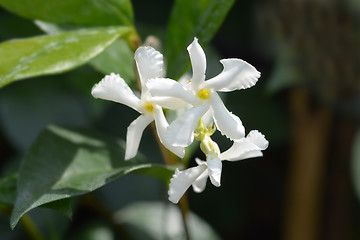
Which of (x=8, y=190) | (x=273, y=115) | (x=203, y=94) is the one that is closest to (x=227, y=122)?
(x=203, y=94)

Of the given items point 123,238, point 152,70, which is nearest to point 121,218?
point 123,238

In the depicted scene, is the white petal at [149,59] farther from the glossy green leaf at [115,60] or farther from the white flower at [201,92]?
the glossy green leaf at [115,60]

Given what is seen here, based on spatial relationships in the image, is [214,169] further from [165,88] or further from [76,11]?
[76,11]

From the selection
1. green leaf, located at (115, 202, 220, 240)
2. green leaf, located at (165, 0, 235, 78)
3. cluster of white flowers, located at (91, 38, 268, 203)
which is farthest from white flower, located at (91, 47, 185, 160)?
green leaf, located at (115, 202, 220, 240)

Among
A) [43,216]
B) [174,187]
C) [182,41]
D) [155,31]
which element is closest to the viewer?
[174,187]

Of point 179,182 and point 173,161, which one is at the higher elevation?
point 179,182

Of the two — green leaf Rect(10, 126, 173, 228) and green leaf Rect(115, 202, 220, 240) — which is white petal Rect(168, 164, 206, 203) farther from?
green leaf Rect(115, 202, 220, 240)

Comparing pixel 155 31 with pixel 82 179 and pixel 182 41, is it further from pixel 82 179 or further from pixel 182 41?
pixel 82 179
